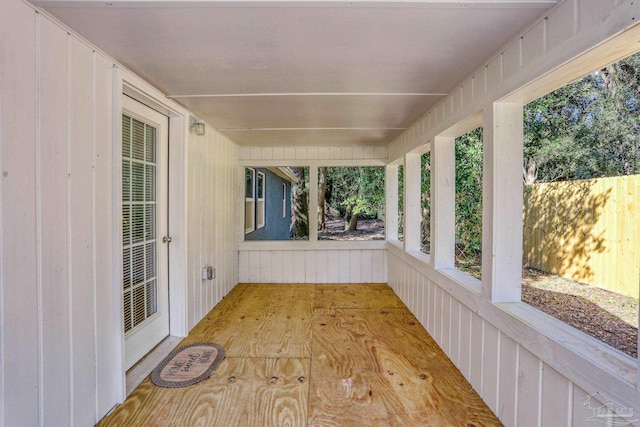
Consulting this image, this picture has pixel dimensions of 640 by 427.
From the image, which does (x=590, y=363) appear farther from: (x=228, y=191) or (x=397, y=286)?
(x=228, y=191)

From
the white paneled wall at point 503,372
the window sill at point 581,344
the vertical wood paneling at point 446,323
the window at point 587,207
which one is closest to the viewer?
the window sill at point 581,344

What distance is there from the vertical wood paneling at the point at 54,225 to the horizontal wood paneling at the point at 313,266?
3.35 metres

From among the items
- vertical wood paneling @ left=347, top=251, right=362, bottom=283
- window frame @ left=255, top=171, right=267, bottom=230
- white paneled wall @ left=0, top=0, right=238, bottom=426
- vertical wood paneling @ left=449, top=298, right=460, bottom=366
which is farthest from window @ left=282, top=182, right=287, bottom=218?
white paneled wall @ left=0, top=0, right=238, bottom=426

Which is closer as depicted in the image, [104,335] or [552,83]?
[552,83]

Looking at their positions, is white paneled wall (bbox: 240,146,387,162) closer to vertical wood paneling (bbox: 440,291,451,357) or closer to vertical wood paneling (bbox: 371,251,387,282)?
vertical wood paneling (bbox: 371,251,387,282)

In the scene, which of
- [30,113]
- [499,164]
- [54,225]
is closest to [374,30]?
[499,164]

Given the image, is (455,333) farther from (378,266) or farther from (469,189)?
(469,189)

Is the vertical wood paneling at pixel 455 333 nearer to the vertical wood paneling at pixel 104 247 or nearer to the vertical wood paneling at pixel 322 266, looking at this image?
the vertical wood paneling at pixel 104 247

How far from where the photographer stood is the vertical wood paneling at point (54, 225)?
1.42 meters

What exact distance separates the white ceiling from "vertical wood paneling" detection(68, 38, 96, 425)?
0.80 feet

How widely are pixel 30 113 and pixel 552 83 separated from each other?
2454mm

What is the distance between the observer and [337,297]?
4.15m

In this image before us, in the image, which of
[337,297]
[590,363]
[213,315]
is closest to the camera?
[590,363]

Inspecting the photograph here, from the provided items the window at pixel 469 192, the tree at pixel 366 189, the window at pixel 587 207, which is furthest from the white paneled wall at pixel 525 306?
the tree at pixel 366 189
